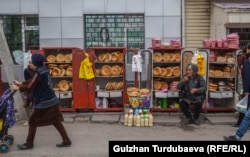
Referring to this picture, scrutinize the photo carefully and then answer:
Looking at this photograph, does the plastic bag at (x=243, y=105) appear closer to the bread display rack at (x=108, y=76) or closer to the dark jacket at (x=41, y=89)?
the bread display rack at (x=108, y=76)

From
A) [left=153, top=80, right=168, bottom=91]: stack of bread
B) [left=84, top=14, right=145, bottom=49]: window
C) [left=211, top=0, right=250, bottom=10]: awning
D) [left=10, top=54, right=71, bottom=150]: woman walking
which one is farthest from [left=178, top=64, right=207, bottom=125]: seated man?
[left=84, top=14, right=145, bottom=49]: window

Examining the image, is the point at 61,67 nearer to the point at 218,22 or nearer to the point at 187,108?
the point at 187,108

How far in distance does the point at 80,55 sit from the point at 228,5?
5.36m

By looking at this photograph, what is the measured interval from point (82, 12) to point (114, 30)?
127cm

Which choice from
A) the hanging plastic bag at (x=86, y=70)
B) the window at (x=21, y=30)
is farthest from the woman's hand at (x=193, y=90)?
the window at (x=21, y=30)

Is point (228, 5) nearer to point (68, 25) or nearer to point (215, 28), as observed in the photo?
point (215, 28)

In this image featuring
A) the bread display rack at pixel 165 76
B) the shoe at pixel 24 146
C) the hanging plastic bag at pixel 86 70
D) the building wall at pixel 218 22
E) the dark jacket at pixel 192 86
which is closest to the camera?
the shoe at pixel 24 146

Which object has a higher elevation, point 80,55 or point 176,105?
point 80,55

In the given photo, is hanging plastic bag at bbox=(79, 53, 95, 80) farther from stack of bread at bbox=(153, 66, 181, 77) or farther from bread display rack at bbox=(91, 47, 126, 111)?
stack of bread at bbox=(153, 66, 181, 77)

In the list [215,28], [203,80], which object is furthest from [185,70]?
[215,28]

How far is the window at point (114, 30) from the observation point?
512 inches

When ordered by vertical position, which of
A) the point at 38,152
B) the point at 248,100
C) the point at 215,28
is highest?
the point at 215,28

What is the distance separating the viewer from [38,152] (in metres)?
6.51

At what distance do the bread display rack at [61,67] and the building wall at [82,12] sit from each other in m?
3.32
